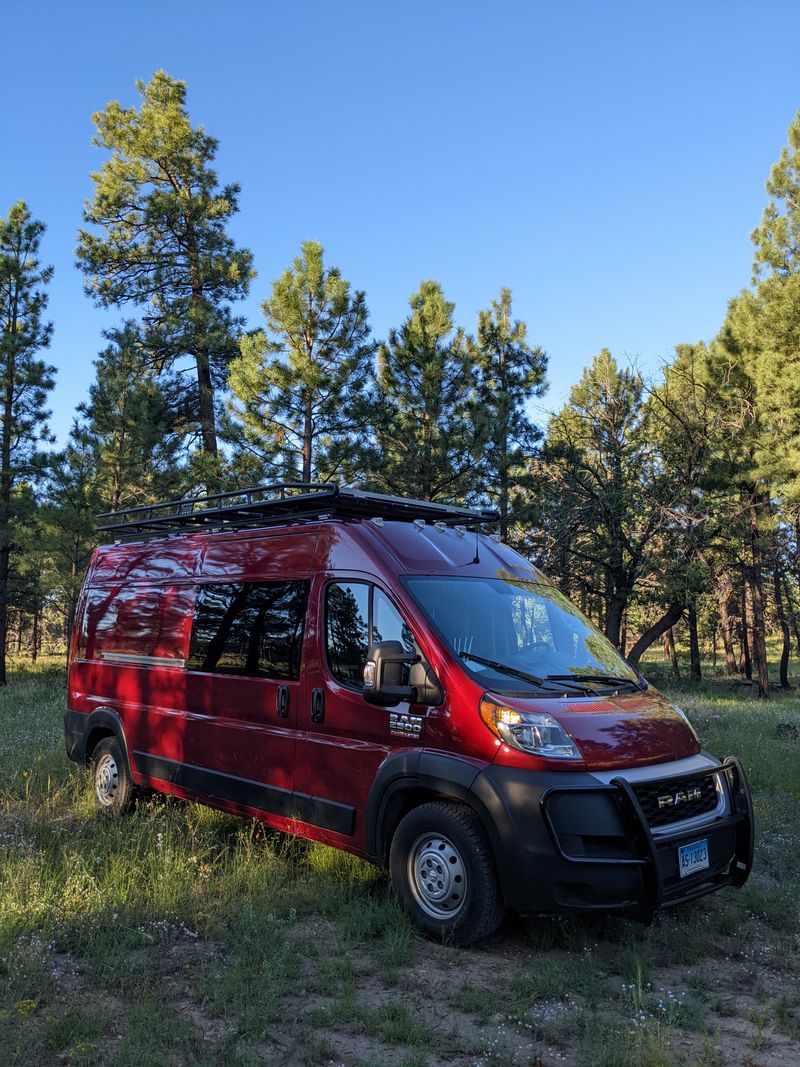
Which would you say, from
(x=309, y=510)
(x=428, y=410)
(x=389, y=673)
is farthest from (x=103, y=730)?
(x=428, y=410)

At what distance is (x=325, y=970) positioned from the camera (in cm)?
413

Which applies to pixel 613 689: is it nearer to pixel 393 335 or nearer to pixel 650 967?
pixel 650 967

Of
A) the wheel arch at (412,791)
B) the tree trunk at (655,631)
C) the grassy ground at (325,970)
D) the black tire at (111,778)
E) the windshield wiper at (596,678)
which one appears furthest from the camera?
the tree trunk at (655,631)

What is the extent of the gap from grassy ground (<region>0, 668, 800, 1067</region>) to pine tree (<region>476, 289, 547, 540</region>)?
17317mm

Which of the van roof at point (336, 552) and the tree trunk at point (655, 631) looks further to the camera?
the tree trunk at point (655, 631)

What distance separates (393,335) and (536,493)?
6417 millimetres

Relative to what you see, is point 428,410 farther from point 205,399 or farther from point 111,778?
point 111,778

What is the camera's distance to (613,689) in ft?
16.7

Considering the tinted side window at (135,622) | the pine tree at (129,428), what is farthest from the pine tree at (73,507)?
the tinted side window at (135,622)

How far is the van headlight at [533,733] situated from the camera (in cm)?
431

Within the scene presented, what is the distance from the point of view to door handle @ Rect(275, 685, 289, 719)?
5.61 m

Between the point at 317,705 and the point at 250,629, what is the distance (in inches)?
39.0

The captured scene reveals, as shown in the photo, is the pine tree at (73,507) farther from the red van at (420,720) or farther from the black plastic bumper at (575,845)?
the black plastic bumper at (575,845)

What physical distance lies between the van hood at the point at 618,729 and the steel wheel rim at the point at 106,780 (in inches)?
179
